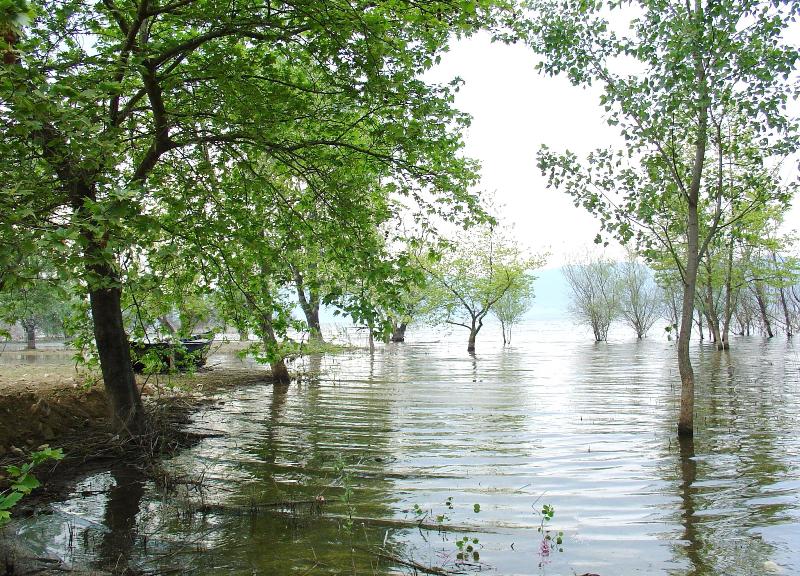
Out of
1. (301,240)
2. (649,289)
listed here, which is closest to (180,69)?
(301,240)

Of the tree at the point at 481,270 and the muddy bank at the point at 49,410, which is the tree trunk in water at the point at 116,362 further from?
the tree at the point at 481,270

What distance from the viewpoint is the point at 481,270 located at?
145 feet

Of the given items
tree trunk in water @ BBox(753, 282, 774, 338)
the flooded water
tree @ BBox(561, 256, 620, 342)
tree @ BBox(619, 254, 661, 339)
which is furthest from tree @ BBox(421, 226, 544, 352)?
the flooded water

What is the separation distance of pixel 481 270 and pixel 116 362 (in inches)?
1444

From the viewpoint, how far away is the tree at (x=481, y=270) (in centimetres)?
4184

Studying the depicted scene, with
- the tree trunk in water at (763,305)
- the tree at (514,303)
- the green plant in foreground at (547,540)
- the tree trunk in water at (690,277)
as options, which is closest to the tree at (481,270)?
the tree at (514,303)

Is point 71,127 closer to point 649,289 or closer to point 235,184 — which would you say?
point 235,184

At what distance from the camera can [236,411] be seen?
14.2 m

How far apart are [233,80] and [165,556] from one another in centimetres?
602

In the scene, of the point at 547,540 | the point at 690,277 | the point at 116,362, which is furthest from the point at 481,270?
the point at 547,540

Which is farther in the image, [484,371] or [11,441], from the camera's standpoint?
[484,371]

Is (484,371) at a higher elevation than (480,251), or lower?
lower

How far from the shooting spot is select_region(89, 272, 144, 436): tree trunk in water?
9.05m

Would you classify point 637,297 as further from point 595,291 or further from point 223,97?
point 223,97
